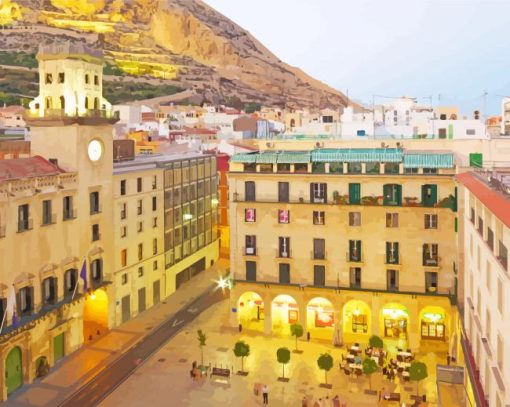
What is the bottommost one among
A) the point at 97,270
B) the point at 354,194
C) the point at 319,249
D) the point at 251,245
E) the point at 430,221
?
the point at 97,270

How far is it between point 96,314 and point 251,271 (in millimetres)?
16423

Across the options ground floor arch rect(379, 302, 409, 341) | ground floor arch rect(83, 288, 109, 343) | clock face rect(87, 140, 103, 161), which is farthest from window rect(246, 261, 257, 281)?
clock face rect(87, 140, 103, 161)

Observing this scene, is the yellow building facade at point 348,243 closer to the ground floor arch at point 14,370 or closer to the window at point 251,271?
the window at point 251,271

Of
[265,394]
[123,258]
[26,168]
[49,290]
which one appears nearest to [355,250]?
[265,394]

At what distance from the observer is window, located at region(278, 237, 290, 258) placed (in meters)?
59.2

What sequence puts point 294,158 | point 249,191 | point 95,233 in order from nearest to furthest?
point 95,233 → point 294,158 → point 249,191

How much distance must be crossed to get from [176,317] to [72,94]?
26442 millimetres

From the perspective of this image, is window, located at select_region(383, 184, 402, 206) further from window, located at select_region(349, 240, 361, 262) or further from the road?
the road

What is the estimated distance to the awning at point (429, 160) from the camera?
181 feet

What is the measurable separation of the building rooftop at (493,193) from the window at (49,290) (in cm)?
3477

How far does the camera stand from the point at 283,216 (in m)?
59.4

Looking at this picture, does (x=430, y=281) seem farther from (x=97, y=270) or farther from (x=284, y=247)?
(x=97, y=270)

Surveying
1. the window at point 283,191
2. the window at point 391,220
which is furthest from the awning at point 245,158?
the window at point 391,220

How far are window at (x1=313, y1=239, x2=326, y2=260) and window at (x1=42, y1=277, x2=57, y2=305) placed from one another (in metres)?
24.4
